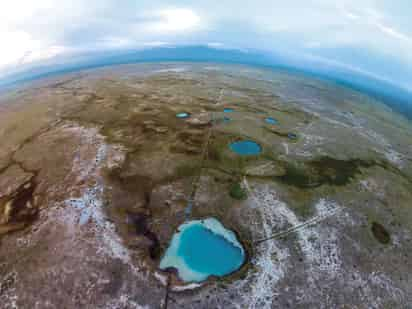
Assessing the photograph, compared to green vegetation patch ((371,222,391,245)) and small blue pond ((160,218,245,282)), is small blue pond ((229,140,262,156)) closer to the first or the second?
small blue pond ((160,218,245,282))

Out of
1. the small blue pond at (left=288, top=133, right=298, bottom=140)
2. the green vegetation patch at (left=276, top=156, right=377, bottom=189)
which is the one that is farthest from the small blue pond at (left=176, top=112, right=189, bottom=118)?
the green vegetation patch at (left=276, top=156, right=377, bottom=189)

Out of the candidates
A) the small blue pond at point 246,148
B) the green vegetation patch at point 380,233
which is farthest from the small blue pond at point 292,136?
the green vegetation patch at point 380,233

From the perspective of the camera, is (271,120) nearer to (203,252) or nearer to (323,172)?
(323,172)

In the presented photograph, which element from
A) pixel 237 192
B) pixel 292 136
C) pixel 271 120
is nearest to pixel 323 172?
pixel 292 136

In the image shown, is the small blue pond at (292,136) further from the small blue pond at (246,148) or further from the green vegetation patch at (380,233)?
the green vegetation patch at (380,233)

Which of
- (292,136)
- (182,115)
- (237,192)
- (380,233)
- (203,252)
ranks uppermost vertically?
(182,115)

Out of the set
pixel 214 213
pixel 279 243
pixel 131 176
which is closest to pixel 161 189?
pixel 131 176
